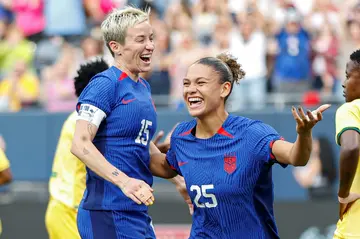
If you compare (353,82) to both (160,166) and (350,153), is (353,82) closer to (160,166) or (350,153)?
(350,153)

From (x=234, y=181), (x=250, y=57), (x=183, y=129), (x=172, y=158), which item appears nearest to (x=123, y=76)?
(x=183, y=129)

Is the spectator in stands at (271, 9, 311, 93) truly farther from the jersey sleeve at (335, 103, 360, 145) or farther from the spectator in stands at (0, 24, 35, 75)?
the jersey sleeve at (335, 103, 360, 145)

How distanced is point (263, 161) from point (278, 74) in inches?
284

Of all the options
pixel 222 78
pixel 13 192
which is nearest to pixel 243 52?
pixel 13 192

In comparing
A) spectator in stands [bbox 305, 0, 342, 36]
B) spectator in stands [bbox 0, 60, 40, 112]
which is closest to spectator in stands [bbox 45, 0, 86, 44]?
spectator in stands [bbox 0, 60, 40, 112]

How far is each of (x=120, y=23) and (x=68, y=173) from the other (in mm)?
2255

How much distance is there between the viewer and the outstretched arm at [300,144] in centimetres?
536

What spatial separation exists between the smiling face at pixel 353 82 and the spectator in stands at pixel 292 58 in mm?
Result: 6554

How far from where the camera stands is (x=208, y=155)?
20.0 feet

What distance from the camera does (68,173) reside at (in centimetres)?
822

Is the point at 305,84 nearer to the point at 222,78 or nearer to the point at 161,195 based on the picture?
the point at 161,195

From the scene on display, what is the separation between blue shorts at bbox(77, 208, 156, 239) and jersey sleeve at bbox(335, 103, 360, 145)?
1528mm

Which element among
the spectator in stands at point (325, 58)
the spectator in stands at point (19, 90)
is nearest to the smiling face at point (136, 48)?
the spectator in stands at point (325, 58)

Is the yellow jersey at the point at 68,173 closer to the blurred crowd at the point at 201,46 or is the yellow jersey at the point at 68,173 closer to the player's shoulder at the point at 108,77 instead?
the player's shoulder at the point at 108,77
